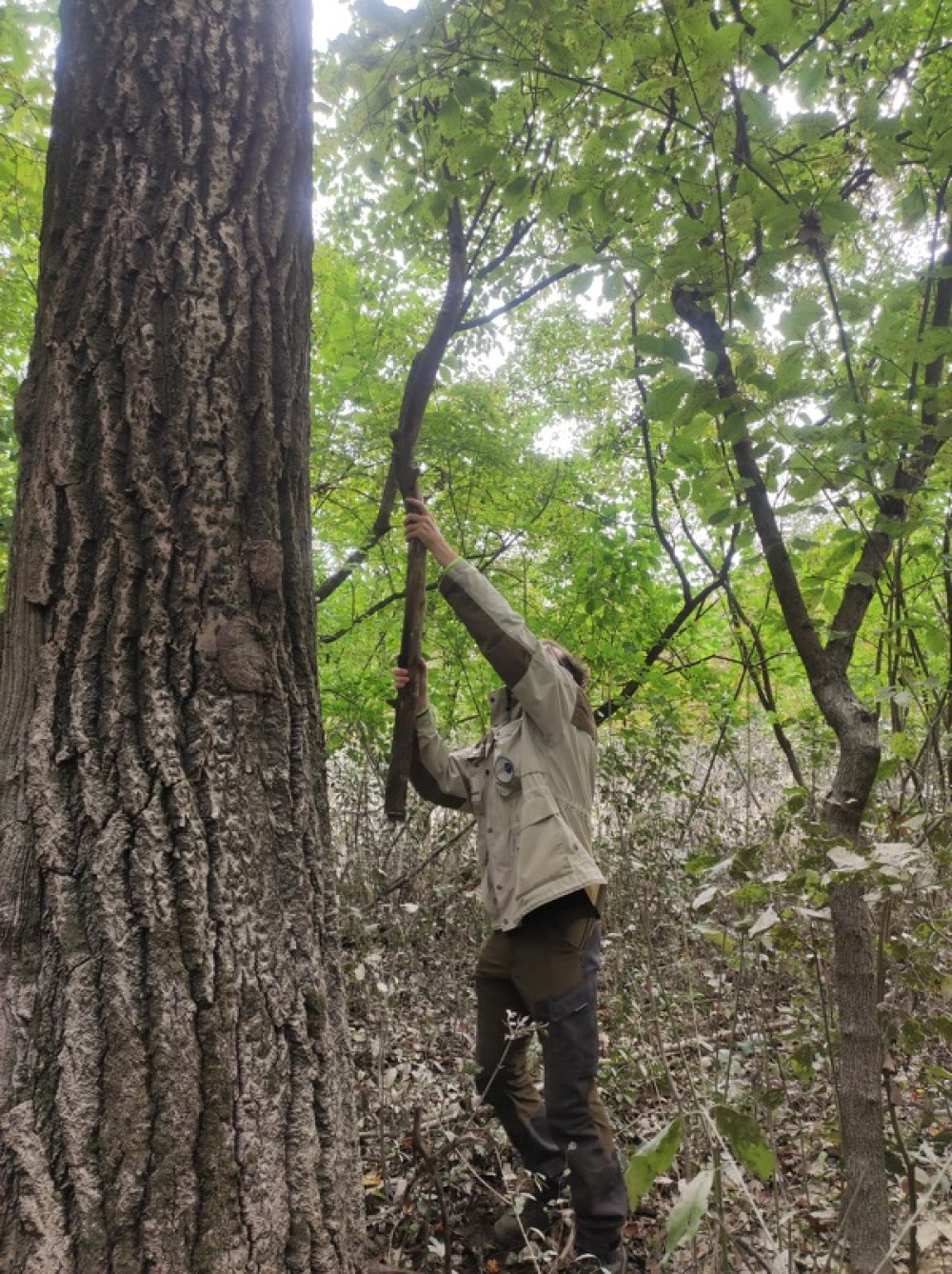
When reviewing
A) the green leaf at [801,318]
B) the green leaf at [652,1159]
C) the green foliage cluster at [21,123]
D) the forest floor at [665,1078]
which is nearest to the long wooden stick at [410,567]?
the forest floor at [665,1078]

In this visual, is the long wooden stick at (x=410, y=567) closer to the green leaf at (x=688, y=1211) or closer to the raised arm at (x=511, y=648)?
the raised arm at (x=511, y=648)

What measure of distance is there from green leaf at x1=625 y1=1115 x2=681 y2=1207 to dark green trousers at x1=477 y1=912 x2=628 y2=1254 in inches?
51.2

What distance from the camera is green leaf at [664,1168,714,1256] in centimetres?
96

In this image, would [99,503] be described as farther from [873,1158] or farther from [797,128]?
[873,1158]

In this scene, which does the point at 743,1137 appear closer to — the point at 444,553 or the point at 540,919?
the point at 540,919

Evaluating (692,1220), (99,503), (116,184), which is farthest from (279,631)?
(692,1220)

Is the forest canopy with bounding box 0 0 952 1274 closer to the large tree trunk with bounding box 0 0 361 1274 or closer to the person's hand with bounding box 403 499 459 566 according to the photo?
the person's hand with bounding box 403 499 459 566

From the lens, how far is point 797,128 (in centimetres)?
180

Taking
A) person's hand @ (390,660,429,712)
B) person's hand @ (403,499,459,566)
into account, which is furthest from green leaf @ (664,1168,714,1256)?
person's hand @ (403,499,459,566)

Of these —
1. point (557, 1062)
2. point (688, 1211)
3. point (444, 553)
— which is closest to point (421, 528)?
point (444, 553)

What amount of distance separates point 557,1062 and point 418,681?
50.1 inches

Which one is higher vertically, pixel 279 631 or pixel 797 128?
pixel 797 128

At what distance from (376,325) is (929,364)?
180 inches

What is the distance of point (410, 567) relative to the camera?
2434 millimetres
